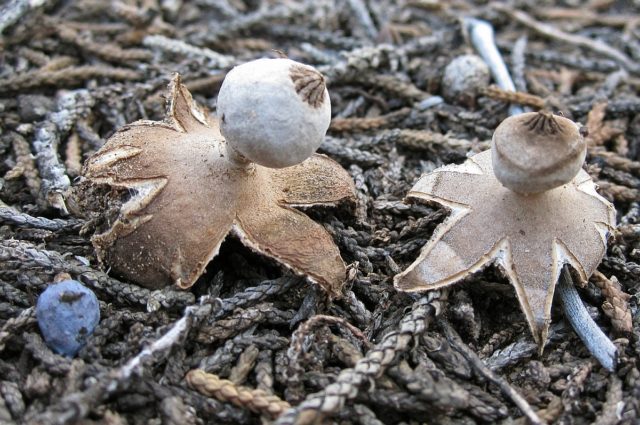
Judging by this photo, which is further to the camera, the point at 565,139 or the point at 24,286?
the point at 24,286

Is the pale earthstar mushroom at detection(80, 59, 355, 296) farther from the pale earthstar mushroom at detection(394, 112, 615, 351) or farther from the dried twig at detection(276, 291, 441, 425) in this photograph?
the pale earthstar mushroom at detection(394, 112, 615, 351)

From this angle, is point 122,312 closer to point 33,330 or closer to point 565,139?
point 33,330

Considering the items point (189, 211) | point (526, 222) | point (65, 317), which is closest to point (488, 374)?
point (526, 222)

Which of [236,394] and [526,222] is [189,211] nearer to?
[236,394]

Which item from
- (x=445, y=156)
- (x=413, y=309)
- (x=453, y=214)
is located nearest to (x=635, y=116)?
(x=445, y=156)

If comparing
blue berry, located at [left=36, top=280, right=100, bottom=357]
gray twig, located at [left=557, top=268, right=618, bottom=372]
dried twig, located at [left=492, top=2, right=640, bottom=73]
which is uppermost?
blue berry, located at [left=36, top=280, right=100, bottom=357]

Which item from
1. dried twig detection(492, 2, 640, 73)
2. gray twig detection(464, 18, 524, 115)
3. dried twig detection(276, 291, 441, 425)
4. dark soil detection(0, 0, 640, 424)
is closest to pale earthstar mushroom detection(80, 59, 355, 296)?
dark soil detection(0, 0, 640, 424)
